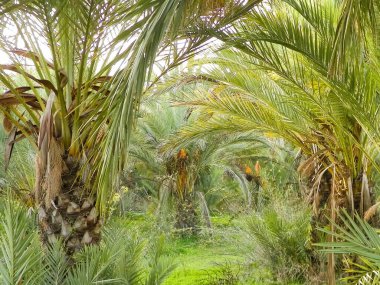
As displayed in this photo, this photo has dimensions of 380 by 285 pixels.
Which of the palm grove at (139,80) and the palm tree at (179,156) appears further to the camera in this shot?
the palm tree at (179,156)

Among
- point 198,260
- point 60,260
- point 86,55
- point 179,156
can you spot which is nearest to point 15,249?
point 60,260

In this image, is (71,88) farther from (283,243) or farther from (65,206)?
(283,243)

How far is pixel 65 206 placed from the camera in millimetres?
4770

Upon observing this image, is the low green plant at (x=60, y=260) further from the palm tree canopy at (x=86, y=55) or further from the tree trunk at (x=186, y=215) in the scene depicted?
the tree trunk at (x=186, y=215)

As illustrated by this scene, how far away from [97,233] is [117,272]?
1.87ft

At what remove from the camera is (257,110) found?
659cm

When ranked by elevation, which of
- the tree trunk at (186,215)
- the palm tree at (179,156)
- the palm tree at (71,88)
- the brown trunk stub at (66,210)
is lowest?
the tree trunk at (186,215)

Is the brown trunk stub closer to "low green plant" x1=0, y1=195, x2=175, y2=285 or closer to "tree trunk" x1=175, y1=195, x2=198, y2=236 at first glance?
"low green plant" x1=0, y1=195, x2=175, y2=285

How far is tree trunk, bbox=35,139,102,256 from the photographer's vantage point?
4.73m

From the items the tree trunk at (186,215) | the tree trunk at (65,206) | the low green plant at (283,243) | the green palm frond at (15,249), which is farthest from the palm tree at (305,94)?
the tree trunk at (186,215)

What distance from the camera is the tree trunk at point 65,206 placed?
4734 mm

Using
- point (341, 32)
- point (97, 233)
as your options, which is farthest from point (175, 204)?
point (341, 32)

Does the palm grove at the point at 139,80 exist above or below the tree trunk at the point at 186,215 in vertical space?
above

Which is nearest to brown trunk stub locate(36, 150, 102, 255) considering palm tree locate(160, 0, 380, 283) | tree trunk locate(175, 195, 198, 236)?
palm tree locate(160, 0, 380, 283)
